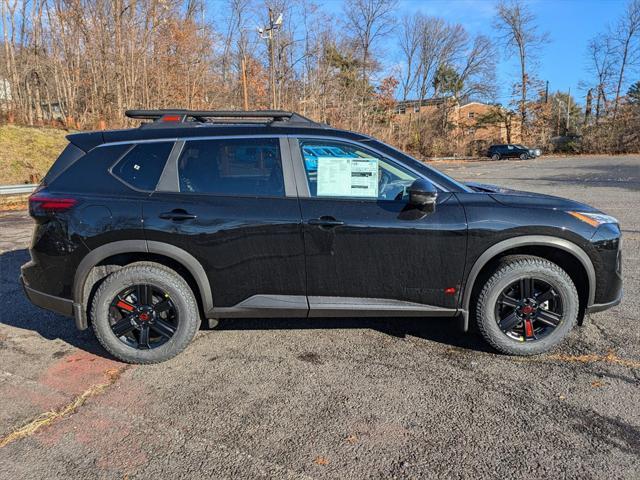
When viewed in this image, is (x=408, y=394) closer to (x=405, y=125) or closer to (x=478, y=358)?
(x=478, y=358)

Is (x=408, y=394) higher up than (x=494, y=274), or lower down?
lower down

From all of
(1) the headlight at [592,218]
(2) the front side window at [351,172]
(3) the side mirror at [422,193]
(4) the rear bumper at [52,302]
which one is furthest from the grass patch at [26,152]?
(1) the headlight at [592,218]

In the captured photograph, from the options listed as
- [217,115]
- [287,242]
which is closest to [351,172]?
[287,242]

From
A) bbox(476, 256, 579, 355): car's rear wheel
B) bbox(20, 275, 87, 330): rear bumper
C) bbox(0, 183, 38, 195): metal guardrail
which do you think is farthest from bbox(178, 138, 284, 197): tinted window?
bbox(0, 183, 38, 195): metal guardrail

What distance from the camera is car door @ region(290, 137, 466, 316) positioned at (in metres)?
3.13

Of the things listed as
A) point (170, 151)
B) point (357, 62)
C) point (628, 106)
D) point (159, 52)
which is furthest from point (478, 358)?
point (628, 106)

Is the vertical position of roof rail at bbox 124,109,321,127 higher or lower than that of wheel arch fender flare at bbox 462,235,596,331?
higher

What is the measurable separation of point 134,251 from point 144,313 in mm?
485

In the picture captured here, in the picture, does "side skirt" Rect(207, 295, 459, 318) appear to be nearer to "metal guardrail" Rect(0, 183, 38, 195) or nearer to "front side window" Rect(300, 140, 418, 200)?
"front side window" Rect(300, 140, 418, 200)

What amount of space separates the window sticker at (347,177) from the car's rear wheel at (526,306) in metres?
1.16

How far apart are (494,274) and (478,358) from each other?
26.5 inches

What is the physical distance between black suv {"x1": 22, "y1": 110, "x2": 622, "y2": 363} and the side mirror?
0.03 m

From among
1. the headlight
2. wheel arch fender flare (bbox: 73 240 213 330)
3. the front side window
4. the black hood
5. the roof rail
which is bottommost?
wheel arch fender flare (bbox: 73 240 213 330)

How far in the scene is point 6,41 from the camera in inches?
847
